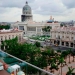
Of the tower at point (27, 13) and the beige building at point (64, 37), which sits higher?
the tower at point (27, 13)

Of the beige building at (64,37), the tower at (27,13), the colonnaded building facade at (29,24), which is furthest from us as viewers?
the tower at (27,13)

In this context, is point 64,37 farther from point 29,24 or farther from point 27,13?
point 27,13

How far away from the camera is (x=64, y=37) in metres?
39.0

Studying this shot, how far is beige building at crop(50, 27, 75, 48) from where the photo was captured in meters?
37.3

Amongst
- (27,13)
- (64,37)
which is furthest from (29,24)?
(64,37)

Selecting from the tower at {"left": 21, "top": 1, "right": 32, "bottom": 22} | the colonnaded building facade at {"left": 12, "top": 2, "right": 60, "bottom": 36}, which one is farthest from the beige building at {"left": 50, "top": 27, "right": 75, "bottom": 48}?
the tower at {"left": 21, "top": 1, "right": 32, "bottom": 22}

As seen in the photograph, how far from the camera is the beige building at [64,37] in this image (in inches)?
1468

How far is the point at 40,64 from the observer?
17.4 metres

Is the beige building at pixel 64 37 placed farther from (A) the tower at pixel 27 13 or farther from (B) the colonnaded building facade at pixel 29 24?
(A) the tower at pixel 27 13

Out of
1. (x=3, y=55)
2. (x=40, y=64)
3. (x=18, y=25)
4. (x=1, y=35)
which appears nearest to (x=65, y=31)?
(x=1, y=35)

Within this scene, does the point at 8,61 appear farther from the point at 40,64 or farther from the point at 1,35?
the point at 1,35

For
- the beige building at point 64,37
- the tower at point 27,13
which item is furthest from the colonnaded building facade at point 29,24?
the beige building at point 64,37

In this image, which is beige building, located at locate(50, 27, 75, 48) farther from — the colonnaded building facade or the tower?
the tower

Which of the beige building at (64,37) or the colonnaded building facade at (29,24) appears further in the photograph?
the colonnaded building facade at (29,24)
